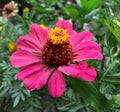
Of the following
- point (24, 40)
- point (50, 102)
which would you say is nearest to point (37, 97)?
point (50, 102)

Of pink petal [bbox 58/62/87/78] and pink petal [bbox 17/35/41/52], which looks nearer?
pink petal [bbox 58/62/87/78]

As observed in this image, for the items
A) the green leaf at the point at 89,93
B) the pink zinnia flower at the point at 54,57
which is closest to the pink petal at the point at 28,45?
the pink zinnia flower at the point at 54,57

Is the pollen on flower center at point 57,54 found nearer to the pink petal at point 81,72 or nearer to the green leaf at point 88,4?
the pink petal at point 81,72

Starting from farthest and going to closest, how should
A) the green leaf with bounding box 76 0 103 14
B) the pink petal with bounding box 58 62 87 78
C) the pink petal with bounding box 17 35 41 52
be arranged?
the green leaf with bounding box 76 0 103 14, the pink petal with bounding box 17 35 41 52, the pink petal with bounding box 58 62 87 78

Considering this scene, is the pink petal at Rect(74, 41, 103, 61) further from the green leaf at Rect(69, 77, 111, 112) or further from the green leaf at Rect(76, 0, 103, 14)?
the green leaf at Rect(76, 0, 103, 14)

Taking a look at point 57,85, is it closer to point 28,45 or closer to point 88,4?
point 28,45

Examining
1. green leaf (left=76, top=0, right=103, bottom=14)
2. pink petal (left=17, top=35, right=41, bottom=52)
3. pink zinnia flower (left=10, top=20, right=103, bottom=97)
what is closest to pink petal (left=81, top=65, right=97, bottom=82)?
pink zinnia flower (left=10, top=20, right=103, bottom=97)

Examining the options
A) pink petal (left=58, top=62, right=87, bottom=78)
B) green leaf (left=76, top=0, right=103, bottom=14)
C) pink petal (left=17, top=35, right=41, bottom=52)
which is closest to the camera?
pink petal (left=58, top=62, right=87, bottom=78)

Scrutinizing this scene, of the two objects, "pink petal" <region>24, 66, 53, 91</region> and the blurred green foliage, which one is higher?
"pink petal" <region>24, 66, 53, 91</region>
